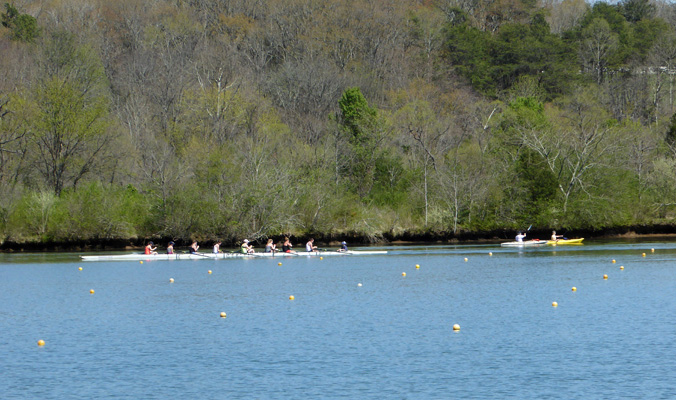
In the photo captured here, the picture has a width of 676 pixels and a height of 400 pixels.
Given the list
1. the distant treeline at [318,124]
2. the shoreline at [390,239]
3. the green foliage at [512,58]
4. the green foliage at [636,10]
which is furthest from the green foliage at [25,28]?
the green foliage at [636,10]

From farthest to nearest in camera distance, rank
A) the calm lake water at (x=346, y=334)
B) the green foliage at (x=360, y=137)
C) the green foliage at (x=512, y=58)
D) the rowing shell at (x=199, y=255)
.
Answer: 1. the green foliage at (x=512, y=58)
2. the green foliage at (x=360, y=137)
3. the rowing shell at (x=199, y=255)
4. the calm lake water at (x=346, y=334)

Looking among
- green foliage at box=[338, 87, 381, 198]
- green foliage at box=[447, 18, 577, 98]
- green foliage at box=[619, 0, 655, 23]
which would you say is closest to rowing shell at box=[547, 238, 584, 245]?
green foliage at box=[338, 87, 381, 198]

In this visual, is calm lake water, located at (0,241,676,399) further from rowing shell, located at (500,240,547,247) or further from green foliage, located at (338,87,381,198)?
green foliage, located at (338,87,381,198)

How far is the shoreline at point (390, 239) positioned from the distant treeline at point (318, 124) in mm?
444

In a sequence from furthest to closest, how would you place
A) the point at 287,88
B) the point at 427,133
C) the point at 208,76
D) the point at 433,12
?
the point at 433,12, the point at 287,88, the point at 208,76, the point at 427,133

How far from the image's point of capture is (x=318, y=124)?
81.7 metres

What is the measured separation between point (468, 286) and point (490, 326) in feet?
32.9

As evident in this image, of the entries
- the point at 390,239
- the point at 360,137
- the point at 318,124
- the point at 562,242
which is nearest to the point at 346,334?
the point at 562,242

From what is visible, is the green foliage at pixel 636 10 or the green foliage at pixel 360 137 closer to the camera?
the green foliage at pixel 360 137

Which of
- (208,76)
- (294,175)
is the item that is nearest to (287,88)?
(208,76)

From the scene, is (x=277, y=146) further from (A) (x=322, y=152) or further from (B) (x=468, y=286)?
(B) (x=468, y=286)

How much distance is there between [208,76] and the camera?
81.4 meters

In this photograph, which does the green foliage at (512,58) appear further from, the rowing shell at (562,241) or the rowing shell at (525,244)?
the rowing shell at (525,244)

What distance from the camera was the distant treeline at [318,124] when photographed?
63.2 metres
